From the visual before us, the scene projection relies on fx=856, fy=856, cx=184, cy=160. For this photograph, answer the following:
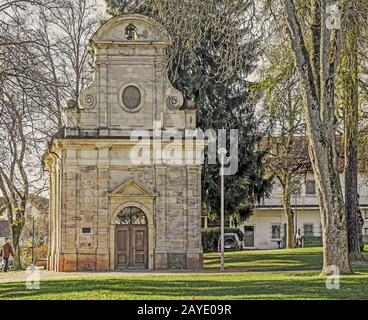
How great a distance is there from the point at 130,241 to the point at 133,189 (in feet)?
7.82

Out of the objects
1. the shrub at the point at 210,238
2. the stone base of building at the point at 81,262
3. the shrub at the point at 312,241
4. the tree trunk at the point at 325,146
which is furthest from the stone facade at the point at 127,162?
the shrub at the point at 312,241

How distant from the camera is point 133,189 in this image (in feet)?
128

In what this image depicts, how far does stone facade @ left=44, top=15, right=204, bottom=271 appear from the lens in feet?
127

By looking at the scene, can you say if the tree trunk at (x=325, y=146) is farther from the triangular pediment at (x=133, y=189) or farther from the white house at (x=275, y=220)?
the white house at (x=275, y=220)

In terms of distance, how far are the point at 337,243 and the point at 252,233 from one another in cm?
5056

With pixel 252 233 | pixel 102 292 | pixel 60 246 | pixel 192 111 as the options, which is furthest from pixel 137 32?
pixel 252 233

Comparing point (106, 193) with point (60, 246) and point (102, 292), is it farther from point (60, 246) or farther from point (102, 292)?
point (102, 292)

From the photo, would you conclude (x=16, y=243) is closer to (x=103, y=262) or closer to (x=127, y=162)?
(x=103, y=262)

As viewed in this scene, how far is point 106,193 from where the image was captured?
38906mm

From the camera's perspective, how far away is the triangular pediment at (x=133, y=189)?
38.8 meters

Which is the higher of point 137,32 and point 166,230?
point 137,32

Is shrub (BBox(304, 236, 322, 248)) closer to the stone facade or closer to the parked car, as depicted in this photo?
the parked car

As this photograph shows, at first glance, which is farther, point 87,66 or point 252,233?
point 252,233

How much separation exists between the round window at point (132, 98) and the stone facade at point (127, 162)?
0.22 ft
